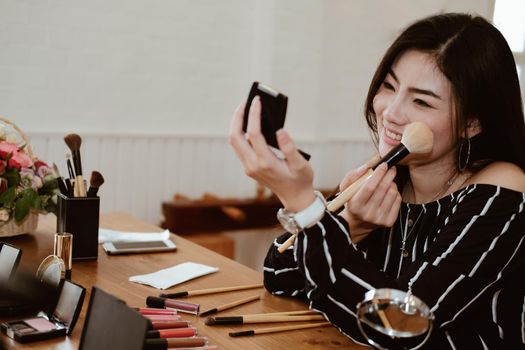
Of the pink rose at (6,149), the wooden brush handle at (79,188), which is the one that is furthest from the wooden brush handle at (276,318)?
the pink rose at (6,149)

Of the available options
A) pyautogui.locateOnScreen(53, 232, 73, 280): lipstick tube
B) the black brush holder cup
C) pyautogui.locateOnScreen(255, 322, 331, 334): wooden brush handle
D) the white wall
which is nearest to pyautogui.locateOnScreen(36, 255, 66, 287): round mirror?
pyautogui.locateOnScreen(53, 232, 73, 280): lipstick tube

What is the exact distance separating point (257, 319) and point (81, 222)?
0.59 meters

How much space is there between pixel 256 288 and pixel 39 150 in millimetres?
1902

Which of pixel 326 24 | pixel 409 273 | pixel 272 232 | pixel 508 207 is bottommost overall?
pixel 272 232

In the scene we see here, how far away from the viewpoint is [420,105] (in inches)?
52.8

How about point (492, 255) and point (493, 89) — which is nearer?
point (492, 255)

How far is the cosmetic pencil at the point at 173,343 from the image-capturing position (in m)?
1.01

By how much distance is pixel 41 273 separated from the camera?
4.27ft

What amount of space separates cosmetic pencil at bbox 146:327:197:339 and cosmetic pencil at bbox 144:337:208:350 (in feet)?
0.07

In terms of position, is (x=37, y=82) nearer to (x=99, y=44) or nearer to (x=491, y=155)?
(x=99, y=44)

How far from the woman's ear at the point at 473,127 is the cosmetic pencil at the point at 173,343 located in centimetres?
68

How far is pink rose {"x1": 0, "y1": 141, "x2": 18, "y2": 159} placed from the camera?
1688 mm

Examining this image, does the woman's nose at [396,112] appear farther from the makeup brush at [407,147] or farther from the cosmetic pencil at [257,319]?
the cosmetic pencil at [257,319]

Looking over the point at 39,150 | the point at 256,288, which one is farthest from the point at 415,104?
the point at 39,150
